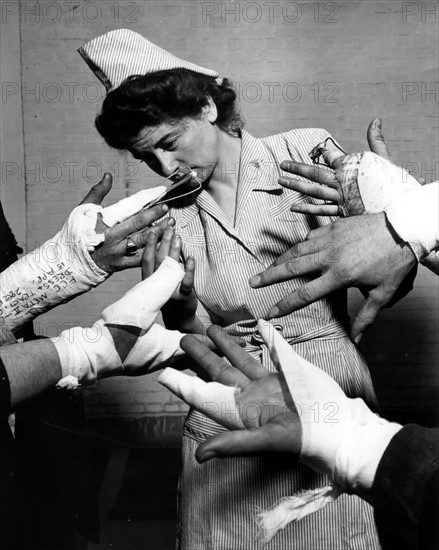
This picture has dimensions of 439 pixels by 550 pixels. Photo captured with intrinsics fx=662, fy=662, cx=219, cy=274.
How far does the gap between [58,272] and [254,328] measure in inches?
14.2

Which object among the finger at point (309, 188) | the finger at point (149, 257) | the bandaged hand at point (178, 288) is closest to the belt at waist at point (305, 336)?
the bandaged hand at point (178, 288)

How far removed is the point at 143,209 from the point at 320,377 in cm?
57

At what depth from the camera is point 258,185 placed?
1.22m

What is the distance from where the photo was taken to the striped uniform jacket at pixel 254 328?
1.05 meters

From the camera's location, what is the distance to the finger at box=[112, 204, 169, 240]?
113 cm

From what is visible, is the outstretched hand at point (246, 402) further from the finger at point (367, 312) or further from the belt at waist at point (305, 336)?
the belt at waist at point (305, 336)

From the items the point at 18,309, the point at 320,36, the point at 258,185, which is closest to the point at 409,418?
the point at 320,36

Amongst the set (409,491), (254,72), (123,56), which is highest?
(254,72)

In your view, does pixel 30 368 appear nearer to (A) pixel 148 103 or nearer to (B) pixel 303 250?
(B) pixel 303 250

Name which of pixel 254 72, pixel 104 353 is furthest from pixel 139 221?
pixel 254 72

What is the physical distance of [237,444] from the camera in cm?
65

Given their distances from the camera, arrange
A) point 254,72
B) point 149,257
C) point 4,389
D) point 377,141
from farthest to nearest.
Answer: point 254,72 < point 149,257 < point 377,141 < point 4,389

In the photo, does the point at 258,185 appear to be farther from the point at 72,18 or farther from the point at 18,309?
the point at 72,18

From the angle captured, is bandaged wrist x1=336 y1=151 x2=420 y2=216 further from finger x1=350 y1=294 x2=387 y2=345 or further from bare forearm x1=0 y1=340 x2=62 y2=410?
bare forearm x1=0 y1=340 x2=62 y2=410
